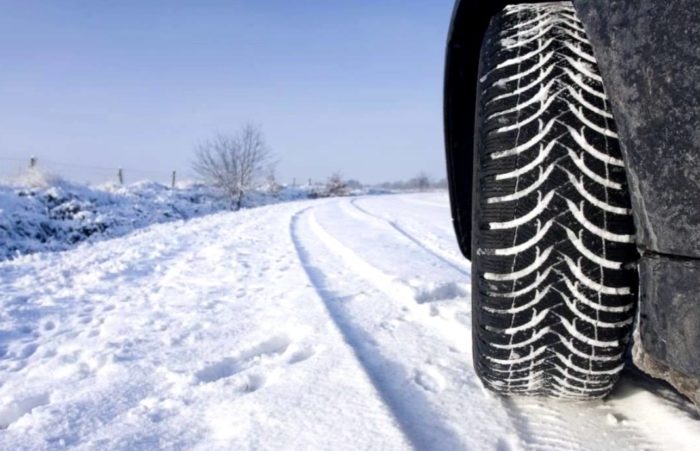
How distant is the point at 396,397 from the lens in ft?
4.38

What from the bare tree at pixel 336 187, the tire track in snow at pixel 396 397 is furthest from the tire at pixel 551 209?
the bare tree at pixel 336 187

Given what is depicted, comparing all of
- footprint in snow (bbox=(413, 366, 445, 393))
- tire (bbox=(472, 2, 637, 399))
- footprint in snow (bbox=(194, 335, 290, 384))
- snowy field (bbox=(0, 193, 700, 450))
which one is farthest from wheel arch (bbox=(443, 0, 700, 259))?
footprint in snow (bbox=(194, 335, 290, 384))

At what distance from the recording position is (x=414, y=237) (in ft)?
17.4

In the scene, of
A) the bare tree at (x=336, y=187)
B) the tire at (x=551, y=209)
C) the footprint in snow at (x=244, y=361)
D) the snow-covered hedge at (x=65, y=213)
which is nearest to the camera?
the tire at (x=551, y=209)

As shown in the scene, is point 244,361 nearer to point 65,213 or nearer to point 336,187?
point 65,213

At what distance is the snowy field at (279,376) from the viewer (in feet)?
3.77

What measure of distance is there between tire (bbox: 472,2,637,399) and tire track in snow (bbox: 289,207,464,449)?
0.81 ft

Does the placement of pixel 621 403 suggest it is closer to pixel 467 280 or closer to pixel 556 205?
pixel 556 205

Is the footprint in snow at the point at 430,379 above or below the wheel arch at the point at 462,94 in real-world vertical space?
below

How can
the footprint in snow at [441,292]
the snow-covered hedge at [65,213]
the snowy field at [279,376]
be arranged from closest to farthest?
1. the snowy field at [279,376]
2. the footprint in snow at [441,292]
3. the snow-covered hedge at [65,213]

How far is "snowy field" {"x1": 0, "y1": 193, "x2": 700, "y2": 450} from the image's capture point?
1.15 m

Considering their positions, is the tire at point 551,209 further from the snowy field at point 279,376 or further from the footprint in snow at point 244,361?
the footprint in snow at point 244,361

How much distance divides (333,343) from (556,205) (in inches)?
40.1

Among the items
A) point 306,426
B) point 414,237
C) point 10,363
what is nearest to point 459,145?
point 306,426
